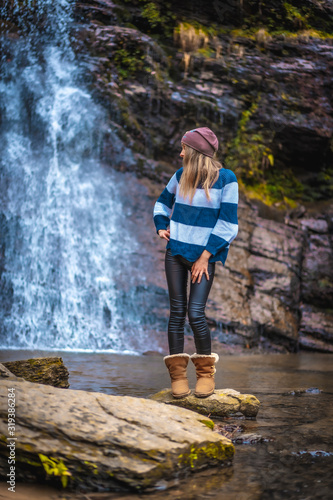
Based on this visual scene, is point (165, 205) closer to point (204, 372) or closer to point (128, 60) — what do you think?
point (204, 372)

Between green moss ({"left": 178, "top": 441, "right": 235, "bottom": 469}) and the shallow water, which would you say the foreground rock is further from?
green moss ({"left": 178, "top": 441, "right": 235, "bottom": 469})

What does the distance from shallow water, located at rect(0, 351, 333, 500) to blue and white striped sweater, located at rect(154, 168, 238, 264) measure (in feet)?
3.79

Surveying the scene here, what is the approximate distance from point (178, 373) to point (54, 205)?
8.35 metres

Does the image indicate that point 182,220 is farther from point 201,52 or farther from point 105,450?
point 201,52

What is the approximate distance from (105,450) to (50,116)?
11501 mm

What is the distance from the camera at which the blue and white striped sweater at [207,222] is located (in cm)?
365

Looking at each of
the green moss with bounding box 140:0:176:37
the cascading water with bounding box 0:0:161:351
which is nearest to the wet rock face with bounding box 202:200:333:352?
the cascading water with bounding box 0:0:161:351

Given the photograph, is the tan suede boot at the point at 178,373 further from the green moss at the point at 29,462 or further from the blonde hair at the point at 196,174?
the green moss at the point at 29,462

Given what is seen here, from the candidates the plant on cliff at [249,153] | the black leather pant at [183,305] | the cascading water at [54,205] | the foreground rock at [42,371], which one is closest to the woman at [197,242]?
the black leather pant at [183,305]

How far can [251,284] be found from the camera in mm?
11094

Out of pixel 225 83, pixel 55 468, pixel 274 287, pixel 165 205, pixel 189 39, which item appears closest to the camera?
pixel 55 468

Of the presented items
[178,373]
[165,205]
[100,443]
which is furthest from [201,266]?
[100,443]

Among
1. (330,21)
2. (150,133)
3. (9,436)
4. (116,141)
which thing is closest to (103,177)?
(116,141)

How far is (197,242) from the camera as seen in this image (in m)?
3.70
